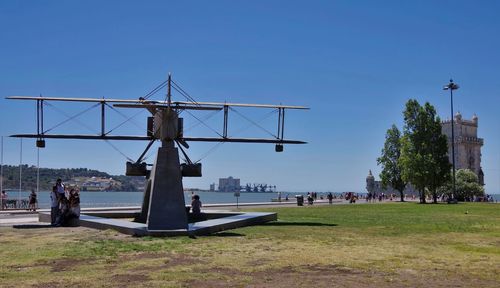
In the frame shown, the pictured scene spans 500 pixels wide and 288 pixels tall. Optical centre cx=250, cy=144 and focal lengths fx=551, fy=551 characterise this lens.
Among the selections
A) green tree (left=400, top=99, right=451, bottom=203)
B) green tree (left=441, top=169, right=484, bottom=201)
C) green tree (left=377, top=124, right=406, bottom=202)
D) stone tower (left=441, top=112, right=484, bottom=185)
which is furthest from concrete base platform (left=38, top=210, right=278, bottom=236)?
stone tower (left=441, top=112, right=484, bottom=185)

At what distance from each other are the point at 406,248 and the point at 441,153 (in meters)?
51.7

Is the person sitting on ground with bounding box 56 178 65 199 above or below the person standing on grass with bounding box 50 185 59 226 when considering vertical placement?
above

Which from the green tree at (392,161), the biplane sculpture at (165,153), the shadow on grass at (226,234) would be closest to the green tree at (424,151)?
the green tree at (392,161)

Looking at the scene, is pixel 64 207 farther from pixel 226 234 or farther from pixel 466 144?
pixel 466 144

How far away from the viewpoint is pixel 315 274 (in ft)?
35.2

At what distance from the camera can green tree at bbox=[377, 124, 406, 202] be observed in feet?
247

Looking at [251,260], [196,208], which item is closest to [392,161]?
[196,208]

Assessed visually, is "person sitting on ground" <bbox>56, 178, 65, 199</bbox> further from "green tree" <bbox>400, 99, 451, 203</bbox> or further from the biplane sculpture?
"green tree" <bbox>400, 99, 451, 203</bbox>

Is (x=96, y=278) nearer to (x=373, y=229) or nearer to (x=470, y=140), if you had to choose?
(x=373, y=229)

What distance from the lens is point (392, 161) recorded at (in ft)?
247

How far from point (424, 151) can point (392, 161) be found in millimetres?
11989

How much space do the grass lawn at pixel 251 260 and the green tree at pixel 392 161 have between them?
187ft

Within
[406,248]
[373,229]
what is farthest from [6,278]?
[373,229]

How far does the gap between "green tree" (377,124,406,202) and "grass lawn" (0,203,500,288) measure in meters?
57.1
